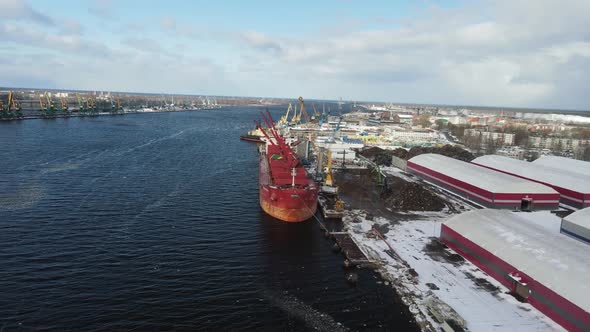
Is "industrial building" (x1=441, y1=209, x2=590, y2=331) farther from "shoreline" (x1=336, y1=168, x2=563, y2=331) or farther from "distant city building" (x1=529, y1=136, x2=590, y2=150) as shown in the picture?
"distant city building" (x1=529, y1=136, x2=590, y2=150)

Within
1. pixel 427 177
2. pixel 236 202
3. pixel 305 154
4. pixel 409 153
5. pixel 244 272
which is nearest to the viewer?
pixel 244 272

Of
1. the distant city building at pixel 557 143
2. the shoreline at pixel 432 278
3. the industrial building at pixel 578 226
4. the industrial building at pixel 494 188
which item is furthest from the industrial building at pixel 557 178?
the distant city building at pixel 557 143

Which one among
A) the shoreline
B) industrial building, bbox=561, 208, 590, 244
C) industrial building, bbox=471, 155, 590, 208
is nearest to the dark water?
the shoreline

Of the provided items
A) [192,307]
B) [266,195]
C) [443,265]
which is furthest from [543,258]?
[266,195]

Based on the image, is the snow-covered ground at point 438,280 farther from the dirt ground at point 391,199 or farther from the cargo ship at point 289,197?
the cargo ship at point 289,197

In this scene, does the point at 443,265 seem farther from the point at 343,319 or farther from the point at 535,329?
the point at 343,319
